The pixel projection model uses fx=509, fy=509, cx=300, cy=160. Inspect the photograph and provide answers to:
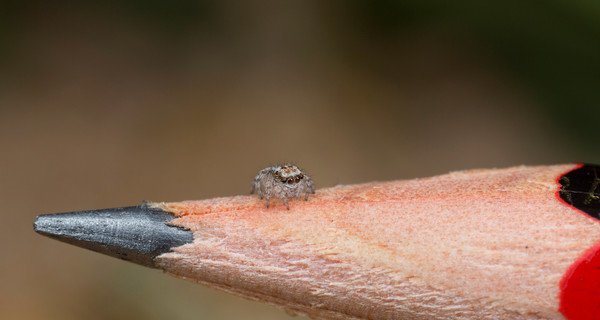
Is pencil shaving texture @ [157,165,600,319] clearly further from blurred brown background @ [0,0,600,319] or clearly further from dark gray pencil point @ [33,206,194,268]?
blurred brown background @ [0,0,600,319]

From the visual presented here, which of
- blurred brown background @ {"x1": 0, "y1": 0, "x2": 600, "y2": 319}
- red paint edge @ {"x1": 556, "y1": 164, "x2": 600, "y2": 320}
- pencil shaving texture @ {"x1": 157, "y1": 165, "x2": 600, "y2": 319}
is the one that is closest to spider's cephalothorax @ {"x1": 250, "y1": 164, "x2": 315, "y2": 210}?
pencil shaving texture @ {"x1": 157, "y1": 165, "x2": 600, "y2": 319}

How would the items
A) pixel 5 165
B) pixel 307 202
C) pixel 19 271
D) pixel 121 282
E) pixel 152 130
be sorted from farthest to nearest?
pixel 152 130 → pixel 5 165 → pixel 19 271 → pixel 121 282 → pixel 307 202

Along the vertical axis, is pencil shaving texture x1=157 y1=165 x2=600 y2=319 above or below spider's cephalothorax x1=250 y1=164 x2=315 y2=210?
below

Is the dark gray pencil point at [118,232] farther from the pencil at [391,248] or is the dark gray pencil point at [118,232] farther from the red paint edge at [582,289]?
the red paint edge at [582,289]

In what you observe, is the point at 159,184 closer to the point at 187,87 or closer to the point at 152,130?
the point at 152,130

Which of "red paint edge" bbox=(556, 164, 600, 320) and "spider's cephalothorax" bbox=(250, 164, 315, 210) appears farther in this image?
"spider's cephalothorax" bbox=(250, 164, 315, 210)

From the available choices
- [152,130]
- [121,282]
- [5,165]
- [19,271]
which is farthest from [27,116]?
[121,282]
